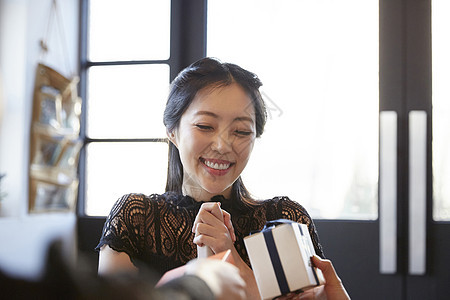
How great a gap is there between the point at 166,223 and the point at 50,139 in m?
0.25

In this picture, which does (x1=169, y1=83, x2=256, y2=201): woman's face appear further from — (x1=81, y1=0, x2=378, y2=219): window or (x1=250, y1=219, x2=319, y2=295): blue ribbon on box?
(x1=81, y1=0, x2=378, y2=219): window

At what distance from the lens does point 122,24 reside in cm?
47

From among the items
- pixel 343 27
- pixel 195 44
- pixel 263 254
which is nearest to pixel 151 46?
pixel 195 44

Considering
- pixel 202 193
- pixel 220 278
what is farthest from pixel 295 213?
pixel 220 278

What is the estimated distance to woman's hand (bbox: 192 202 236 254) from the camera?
340 mm

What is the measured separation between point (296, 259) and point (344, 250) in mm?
619

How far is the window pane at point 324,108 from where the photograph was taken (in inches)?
33.8

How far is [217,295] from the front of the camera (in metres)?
0.13

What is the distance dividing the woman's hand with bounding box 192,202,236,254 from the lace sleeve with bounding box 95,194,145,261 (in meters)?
0.11

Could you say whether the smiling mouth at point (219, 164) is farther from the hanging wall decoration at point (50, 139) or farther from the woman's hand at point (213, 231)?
the hanging wall decoration at point (50, 139)

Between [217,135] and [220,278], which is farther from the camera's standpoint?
[217,135]

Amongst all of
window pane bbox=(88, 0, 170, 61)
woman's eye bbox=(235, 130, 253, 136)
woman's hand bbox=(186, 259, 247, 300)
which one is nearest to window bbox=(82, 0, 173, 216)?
window pane bbox=(88, 0, 170, 61)

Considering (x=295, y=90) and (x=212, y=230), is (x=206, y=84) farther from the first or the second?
(x=295, y=90)

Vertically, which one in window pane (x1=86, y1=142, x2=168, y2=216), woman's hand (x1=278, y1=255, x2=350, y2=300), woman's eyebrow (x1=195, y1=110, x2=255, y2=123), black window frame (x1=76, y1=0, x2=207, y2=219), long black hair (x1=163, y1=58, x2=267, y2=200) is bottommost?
woman's hand (x1=278, y1=255, x2=350, y2=300)
